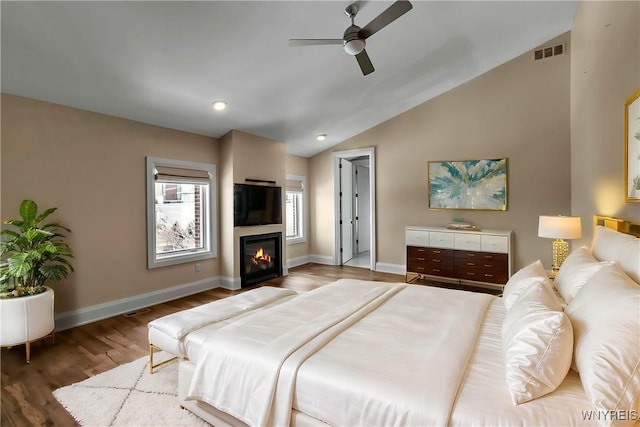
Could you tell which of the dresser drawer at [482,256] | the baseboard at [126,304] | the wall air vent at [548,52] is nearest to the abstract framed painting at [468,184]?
the dresser drawer at [482,256]

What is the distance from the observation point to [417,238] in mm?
5227

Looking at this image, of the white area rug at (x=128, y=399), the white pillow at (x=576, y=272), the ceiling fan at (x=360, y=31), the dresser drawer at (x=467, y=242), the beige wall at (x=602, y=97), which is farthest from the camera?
the dresser drawer at (x=467, y=242)

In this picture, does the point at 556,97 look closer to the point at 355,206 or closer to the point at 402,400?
the point at 355,206

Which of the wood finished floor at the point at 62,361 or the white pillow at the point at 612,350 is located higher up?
the white pillow at the point at 612,350

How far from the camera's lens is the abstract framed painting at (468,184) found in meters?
4.94

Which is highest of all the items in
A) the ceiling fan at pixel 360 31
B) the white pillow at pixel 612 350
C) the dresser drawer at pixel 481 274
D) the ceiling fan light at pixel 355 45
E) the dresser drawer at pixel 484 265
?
the ceiling fan at pixel 360 31

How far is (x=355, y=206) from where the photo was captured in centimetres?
766

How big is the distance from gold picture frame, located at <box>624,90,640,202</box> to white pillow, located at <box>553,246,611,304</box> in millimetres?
484

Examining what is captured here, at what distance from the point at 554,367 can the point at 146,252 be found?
4396 mm

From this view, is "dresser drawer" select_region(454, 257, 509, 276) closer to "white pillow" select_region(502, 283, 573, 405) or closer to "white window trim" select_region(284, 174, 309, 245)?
"white window trim" select_region(284, 174, 309, 245)

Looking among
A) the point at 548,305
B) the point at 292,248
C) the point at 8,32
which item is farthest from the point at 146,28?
the point at 292,248

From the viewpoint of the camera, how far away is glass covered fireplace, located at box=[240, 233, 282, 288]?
16.7ft

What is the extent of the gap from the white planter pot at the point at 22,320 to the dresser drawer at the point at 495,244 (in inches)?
209

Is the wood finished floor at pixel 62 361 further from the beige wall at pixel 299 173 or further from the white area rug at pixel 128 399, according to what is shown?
the beige wall at pixel 299 173
